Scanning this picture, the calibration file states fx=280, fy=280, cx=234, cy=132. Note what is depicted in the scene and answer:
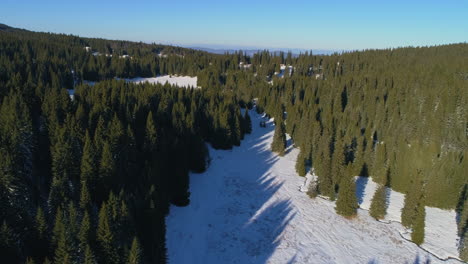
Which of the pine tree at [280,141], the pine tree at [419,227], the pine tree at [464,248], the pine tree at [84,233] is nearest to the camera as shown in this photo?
the pine tree at [84,233]

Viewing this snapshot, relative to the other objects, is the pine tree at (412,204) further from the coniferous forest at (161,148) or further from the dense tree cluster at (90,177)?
the dense tree cluster at (90,177)

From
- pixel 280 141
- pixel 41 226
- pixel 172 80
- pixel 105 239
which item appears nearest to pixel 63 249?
pixel 105 239

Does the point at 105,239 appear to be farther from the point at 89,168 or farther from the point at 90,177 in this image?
the point at 89,168

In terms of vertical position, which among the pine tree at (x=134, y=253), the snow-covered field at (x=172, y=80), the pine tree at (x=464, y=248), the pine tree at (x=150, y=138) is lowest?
the pine tree at (x=464, y=248)

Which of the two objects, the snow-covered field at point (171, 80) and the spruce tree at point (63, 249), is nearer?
the spruce tree at point (63, 249)

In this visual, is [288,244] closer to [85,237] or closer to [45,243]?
[85,237]

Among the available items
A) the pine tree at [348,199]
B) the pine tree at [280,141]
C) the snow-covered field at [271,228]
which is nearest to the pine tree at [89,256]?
the snow-covered field at [271,228]

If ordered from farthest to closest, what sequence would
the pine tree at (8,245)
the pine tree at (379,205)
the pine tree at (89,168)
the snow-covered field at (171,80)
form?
1. the snow-covered field at (171,80)
2. the pine tree at (379,205)
3. the pine tree at (89,168)
4. the pine tree at (8,245)
